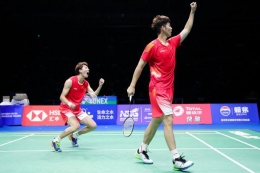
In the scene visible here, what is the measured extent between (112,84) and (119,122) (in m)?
9.91

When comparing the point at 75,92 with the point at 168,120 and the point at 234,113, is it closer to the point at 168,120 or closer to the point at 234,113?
the point at 168,120

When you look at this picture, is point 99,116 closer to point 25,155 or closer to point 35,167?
point 25,155

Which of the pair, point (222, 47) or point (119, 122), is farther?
point (222, 47)

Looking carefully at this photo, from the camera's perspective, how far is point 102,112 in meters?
11.1

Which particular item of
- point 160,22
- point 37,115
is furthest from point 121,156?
point 37,115

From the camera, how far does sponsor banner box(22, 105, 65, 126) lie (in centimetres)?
1071

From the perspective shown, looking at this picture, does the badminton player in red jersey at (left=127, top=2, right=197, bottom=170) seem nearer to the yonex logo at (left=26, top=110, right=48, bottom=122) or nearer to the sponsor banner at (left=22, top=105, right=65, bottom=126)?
the sponsor banner at (left=22, top=105, right=65, bottom=126)

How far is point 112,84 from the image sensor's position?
20.8m

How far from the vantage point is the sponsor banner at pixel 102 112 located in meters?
11.1

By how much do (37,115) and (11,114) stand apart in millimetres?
1017

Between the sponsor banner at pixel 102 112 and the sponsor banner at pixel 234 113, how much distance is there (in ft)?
12.2

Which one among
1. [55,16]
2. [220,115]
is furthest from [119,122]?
[55,16]

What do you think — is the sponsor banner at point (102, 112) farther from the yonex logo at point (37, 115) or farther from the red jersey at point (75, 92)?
the red jersey at point (75, 92)

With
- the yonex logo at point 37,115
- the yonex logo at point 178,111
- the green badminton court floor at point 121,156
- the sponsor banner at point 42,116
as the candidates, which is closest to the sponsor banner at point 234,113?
the yonex logo at point 178,111
